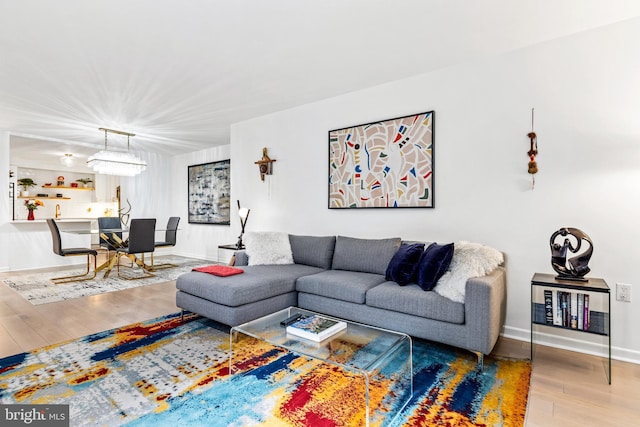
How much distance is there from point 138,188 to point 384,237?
264 inches

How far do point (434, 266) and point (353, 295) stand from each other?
0.70 m

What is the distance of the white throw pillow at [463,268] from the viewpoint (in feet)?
7.58

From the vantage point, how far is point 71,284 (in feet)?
15.2

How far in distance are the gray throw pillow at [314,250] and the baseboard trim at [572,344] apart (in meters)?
1.77

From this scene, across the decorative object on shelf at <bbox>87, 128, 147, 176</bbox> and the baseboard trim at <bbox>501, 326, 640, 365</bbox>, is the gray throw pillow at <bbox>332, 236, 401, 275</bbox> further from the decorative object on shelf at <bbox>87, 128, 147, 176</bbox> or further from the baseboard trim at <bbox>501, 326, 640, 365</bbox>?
the decorative object on shelf at <bbox>87, 128, 147, 176</bbox>

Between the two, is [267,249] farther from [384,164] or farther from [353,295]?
[384,164]

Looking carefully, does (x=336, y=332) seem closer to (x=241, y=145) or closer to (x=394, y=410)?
(x=394, y=410)

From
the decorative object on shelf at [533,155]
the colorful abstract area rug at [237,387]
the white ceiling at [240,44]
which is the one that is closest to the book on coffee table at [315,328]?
the colorful abstract area rug at [237,387]

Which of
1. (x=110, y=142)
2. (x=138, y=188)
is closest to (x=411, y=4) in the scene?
(x=110, y=142)

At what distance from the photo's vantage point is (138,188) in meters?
7.91

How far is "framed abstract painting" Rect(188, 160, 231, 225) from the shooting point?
255 inches

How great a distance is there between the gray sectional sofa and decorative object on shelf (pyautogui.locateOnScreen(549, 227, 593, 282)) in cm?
38

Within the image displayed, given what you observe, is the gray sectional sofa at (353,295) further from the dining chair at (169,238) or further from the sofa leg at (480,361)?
the dining chair at (169,238)

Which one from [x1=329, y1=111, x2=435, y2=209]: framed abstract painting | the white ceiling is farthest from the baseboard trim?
the white ceiling
